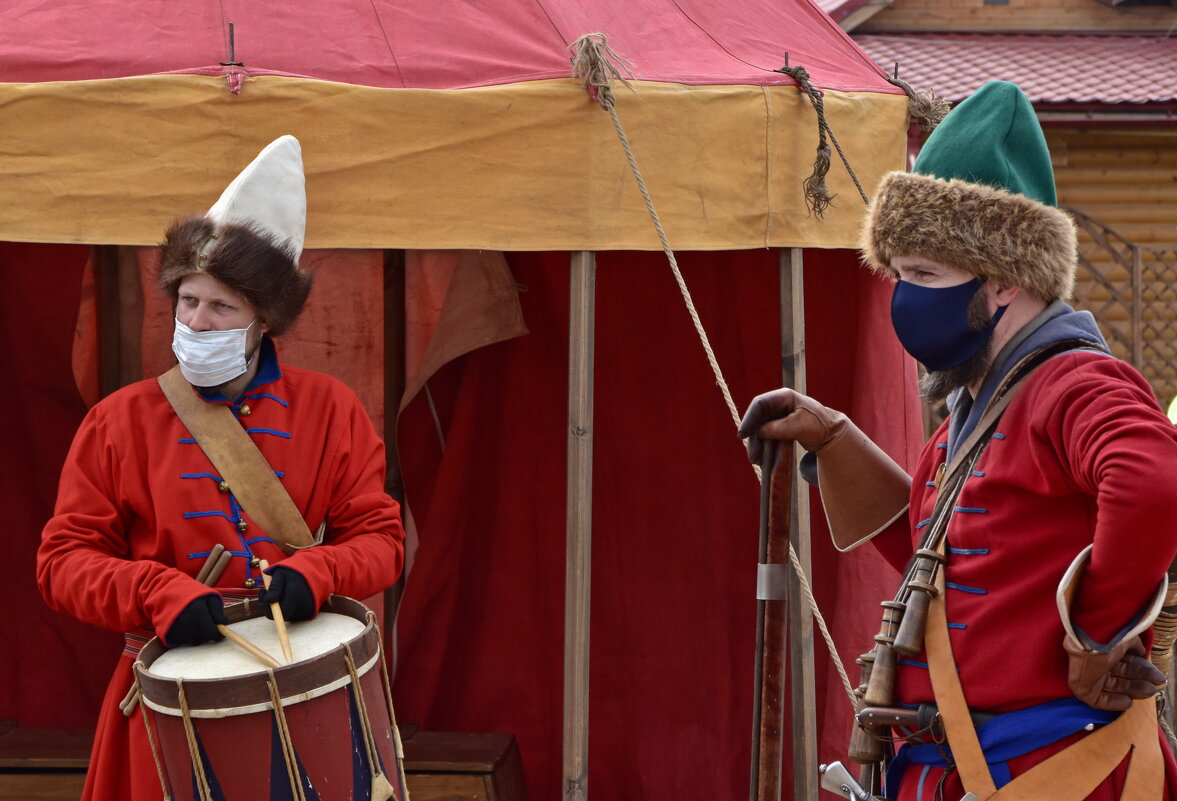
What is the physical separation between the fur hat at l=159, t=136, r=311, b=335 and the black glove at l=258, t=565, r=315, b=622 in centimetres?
58

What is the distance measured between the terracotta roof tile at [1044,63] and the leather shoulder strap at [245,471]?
24.5ft

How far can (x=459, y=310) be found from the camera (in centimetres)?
423

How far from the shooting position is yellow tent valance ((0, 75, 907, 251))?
299cm

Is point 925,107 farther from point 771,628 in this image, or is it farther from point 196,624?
point 196,624

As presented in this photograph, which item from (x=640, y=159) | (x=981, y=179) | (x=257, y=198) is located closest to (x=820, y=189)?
(x=640, y=159)

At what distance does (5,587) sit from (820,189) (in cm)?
291

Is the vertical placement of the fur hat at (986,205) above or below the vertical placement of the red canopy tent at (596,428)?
above

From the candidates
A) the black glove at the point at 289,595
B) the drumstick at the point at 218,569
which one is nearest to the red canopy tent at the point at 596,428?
the drumstick at the point at 218,569

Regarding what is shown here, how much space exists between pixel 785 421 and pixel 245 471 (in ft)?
3.71

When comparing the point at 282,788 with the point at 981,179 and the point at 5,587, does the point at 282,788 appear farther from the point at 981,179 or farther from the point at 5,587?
the point at 5,587

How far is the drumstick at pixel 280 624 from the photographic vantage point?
2.43 metres

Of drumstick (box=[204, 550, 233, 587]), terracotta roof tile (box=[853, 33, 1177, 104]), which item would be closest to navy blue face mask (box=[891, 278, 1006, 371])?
drumstick (box=[204, 550, 233, 587])

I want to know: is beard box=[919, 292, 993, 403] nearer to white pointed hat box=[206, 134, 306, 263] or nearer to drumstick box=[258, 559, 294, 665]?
drumstick box=[258, 559, 294, 665]

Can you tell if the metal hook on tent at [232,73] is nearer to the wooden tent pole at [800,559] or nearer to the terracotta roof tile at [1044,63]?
the wooden tent pole at [800,559]
